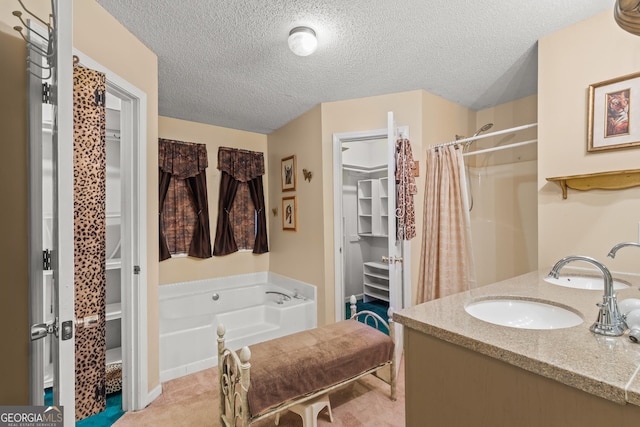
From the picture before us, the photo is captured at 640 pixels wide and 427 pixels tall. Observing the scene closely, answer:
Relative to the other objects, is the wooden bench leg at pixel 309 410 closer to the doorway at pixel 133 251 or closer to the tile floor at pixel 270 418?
the tile floor at pixel 270 418

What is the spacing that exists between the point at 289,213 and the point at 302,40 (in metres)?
2.09

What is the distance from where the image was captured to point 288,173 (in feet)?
11.5

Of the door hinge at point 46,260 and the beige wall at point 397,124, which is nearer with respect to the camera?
the door hinge at point 46,260

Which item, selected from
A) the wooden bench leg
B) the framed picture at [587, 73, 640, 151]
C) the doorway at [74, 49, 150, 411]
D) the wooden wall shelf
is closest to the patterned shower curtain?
the wooden wall shelf

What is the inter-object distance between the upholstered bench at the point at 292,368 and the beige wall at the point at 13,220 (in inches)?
31.9

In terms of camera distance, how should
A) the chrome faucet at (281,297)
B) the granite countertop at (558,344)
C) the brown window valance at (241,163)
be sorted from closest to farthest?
1. the granite countertop at (558,344)
2. the chrome faucet at (281,297)
3. the brown window valance at (241,163)

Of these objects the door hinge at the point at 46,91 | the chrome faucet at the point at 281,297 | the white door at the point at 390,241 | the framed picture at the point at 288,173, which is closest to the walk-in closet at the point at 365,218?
the framed picture at the point at 288,173

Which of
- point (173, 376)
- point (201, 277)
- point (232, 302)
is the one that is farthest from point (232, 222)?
point (173, 376)

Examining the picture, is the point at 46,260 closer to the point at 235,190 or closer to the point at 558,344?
the point at 558,344

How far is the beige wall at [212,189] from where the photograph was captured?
3232mm

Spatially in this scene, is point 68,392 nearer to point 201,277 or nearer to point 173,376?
point 173,376

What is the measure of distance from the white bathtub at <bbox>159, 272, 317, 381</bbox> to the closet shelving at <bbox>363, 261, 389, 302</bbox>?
1.25 m

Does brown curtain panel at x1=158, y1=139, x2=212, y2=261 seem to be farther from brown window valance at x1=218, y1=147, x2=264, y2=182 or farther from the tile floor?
the tile floor

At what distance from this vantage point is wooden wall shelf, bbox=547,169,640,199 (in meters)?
1.50
